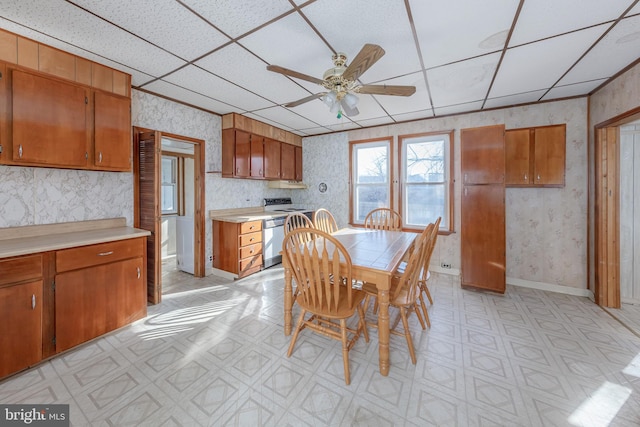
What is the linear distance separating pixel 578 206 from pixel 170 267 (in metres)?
6.24

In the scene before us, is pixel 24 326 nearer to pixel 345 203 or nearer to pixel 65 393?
pixel 65 393

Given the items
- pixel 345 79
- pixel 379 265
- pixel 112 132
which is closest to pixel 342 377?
pixel 379 265

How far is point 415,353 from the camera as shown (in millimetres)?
2008

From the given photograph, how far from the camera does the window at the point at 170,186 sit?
500 cm

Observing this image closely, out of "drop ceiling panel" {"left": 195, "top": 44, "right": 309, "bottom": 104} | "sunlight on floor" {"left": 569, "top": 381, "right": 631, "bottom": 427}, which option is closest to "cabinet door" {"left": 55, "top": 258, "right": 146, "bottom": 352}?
"drop ceiling panel" {"left": 195, "top": 44, "right": 309, "bottom": 104}

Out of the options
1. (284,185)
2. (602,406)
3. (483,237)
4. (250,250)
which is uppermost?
(284,185)

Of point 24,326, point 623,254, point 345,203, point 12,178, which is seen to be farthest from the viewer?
point 345,203

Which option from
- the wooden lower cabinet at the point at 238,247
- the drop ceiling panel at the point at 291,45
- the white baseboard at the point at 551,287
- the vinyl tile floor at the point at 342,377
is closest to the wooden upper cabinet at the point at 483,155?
the white baseboard at the point at 551,287

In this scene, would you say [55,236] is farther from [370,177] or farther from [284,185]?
[370,177]

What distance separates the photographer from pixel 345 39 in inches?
76.3

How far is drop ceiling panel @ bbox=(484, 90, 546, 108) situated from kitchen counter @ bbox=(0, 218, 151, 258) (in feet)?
14.9

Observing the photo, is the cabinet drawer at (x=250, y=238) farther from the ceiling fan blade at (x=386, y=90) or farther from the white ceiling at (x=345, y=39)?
the ceiling fan blade at (x=386, y=90)

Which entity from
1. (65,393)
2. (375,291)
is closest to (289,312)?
(375,291)

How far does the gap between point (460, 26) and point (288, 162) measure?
11.9ft
